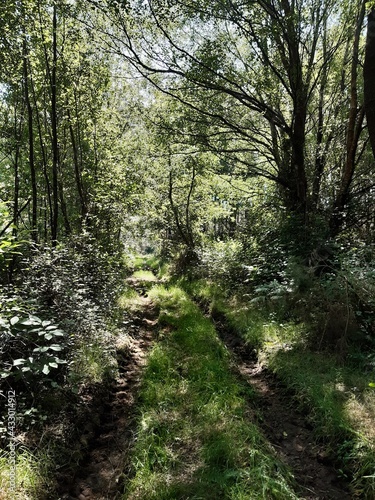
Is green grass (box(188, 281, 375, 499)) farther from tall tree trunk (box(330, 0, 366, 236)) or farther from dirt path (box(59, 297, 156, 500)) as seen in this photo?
tall tree trunk (box(330, 0, 366, 236))

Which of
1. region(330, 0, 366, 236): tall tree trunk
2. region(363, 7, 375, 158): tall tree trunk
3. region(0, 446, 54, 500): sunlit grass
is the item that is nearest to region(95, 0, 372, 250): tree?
region(330, 0, 366, 236): tall tree trunk

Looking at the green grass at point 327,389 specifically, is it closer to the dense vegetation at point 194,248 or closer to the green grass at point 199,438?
the dense vegetation at point 194,248

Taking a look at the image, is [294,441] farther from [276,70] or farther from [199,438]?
[276,70]

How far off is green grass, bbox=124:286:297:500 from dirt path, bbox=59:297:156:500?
15 cm

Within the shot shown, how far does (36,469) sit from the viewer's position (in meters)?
2.69

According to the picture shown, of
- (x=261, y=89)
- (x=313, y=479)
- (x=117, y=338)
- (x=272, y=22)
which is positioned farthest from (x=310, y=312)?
(x=272, y=22)

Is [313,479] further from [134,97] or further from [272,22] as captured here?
[134,97]

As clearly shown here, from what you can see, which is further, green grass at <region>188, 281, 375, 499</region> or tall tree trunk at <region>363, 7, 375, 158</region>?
tall tree trunk at <region>363, 7, 375, 158</region>

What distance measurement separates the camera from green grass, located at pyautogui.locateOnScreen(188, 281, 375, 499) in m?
2.92

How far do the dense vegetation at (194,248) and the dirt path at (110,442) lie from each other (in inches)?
7.4

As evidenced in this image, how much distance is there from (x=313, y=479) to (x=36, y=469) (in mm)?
2414

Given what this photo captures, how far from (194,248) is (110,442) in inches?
408

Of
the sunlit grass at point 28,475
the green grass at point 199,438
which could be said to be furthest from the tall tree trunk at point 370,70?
the sunlit grass at point 28,475

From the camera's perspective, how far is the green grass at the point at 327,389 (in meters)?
2.92
